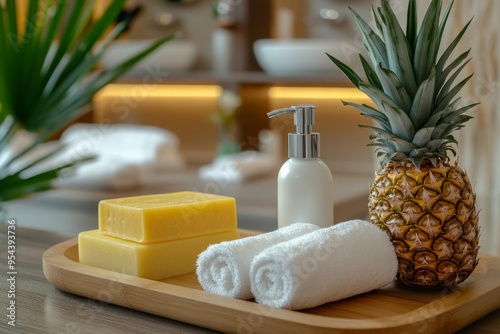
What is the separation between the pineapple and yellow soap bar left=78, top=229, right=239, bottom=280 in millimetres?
241

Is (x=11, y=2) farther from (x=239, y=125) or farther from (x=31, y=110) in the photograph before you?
(x=239, y=125)

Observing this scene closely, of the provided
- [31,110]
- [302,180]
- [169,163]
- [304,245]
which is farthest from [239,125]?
[304,245]

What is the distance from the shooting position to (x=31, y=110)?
1651 mm

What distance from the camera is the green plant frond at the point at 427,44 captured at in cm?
80

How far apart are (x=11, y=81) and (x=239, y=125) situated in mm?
1480

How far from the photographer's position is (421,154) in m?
0.83

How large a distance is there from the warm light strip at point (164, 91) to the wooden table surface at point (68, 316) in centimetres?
249

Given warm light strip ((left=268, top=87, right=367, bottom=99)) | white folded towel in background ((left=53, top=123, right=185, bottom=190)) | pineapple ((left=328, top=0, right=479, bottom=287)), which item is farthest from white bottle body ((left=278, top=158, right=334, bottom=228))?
warm light strip ((left=268, top=87, right=367, bottom=99))

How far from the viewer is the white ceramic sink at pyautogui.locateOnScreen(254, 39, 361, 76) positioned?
2.66 metres

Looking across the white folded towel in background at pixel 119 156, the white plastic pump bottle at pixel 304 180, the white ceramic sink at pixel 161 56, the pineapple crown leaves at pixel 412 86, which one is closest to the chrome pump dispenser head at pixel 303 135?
the white plastic pump bottle at pixel 304 180

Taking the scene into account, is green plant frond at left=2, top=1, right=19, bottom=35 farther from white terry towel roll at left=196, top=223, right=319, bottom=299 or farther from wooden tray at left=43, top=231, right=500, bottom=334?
white terry towel roll at left=196, top=223, right=319, bottom=299

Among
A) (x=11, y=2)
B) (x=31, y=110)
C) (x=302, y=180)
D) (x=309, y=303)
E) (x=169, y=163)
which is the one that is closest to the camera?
(x=309, y=303)

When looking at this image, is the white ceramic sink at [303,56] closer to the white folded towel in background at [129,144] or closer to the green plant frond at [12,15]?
the white folded towel in background at [129,144]

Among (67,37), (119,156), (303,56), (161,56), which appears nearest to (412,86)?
(67,37)
